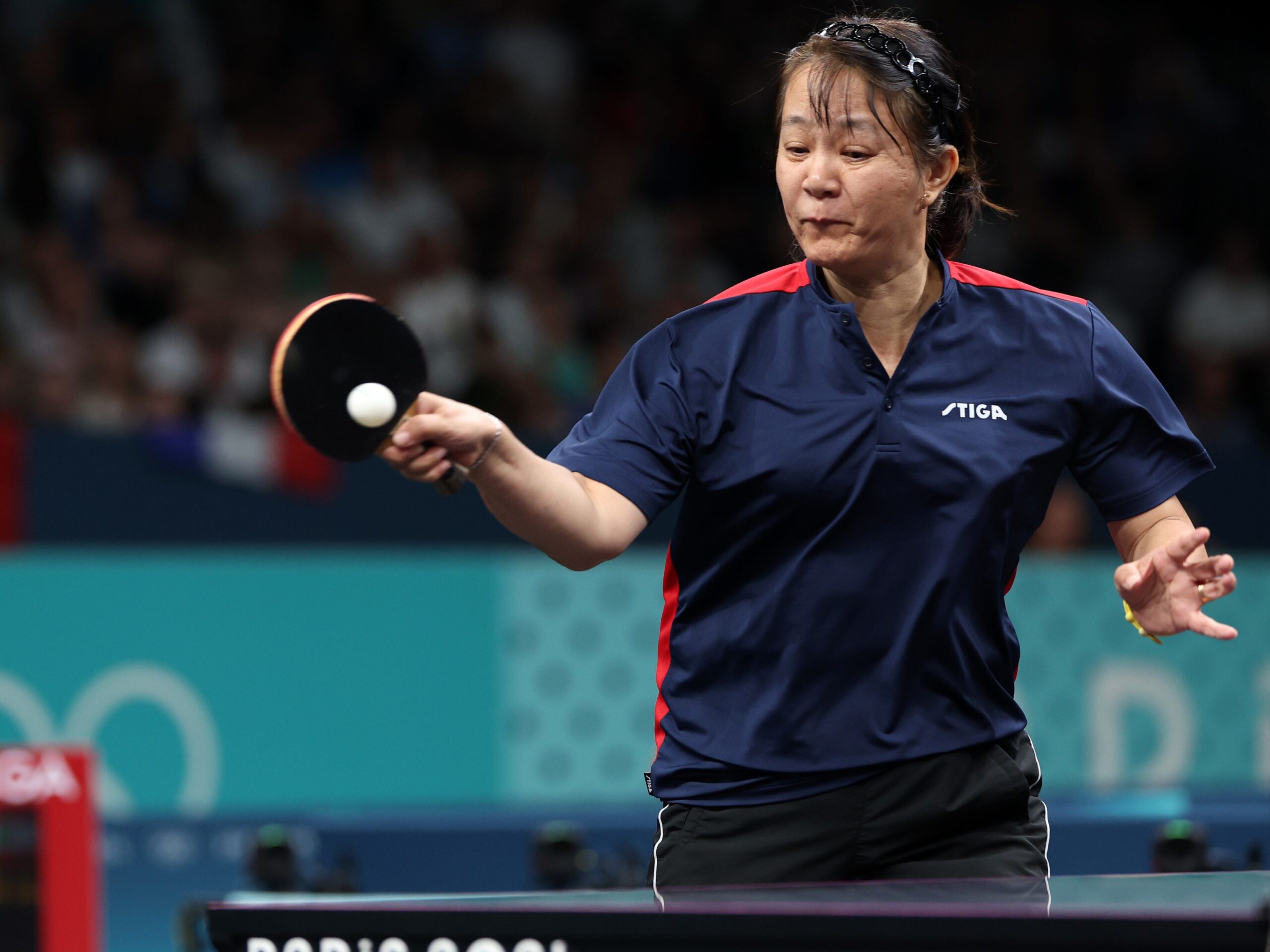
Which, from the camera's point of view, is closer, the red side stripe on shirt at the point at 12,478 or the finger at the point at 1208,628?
the finger at the point at 1208,628

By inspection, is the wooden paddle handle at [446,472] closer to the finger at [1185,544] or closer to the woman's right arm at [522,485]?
the woman's right arm at [522,485]

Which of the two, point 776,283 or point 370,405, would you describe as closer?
point 370,405

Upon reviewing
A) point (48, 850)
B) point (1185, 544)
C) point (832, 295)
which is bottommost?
point (48, 850)

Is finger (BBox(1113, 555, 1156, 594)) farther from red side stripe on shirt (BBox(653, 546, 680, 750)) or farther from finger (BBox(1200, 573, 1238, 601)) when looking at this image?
red side stripe on shirt (BBox(653, 546, 680, 750))

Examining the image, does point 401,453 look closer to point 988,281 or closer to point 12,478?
point 988,281

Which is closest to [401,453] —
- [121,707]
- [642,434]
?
[642,434]

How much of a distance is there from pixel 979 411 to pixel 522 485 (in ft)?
2.07

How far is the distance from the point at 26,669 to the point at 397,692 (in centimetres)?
116

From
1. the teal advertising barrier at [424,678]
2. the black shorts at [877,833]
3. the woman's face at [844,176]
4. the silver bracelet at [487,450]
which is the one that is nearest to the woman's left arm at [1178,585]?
the black shorts at [877,833]

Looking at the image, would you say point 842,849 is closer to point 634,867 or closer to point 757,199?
point 634,867

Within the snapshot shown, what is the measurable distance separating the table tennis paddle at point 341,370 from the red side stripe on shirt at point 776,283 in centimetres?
59

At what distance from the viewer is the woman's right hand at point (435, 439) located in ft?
6.41

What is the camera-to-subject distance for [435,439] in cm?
197

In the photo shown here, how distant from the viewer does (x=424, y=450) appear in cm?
198
